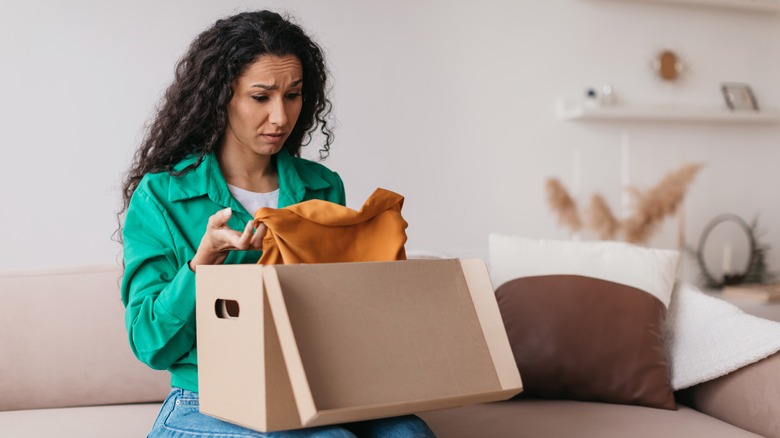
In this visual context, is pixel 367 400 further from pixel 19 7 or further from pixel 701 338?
pixel 19 7

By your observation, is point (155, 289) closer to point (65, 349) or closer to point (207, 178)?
point (207, 178)

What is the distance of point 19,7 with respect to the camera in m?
2.67

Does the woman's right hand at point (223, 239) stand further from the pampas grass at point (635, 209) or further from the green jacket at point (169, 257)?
the pampas grass at point (635, 209)

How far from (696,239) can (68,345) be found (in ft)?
9.76

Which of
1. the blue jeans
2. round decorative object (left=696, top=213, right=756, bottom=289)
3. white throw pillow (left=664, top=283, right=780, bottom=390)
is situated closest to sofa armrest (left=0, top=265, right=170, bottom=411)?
the blue jeans

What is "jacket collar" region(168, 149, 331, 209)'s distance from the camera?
4.69ft

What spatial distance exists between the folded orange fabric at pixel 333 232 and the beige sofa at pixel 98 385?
0.53 metres

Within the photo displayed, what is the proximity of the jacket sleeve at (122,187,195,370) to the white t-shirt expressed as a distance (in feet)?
0.56

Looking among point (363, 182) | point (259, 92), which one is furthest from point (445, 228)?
point (259, 92)

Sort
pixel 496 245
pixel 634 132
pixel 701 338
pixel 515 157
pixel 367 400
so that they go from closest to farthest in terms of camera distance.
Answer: pixel 367 400 < pixel 701 338 < pixel 496 245 < pixel 515 157 < pixel 634 132

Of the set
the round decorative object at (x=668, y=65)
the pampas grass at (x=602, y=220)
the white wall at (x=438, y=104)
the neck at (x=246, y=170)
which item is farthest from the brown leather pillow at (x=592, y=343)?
the round decorative object at (x=668, y=65)

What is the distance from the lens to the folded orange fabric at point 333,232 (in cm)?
121

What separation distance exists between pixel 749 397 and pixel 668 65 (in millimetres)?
2377

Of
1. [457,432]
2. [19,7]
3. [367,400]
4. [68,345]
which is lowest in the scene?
[457,432]
